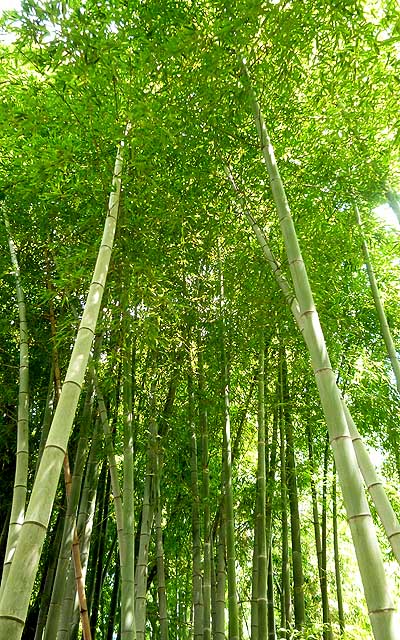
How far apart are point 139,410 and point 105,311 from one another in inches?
72.6

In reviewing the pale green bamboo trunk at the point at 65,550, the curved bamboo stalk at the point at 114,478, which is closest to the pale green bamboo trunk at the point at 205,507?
the curved bamboo stalk at the point at 114,478

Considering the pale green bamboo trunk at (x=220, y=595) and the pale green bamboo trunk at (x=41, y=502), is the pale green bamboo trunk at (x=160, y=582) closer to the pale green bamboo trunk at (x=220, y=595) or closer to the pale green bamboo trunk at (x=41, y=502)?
the pale green bamboo trunk at (x=220, y=595)

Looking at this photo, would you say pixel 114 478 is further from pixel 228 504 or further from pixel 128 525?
pixel 228 504

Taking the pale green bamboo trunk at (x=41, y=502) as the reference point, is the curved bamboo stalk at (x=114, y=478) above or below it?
above

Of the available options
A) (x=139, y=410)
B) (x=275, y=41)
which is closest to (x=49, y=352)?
(x=139, y=410)

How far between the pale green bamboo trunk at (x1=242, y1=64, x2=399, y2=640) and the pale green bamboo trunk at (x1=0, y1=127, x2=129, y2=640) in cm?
85

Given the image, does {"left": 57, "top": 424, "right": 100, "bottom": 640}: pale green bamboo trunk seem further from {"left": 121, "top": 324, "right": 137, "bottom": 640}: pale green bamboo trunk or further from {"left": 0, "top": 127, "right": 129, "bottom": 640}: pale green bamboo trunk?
{"left": 0, "top": 127, "right": 129, "bottom": 640}: pale green bamboo trunk

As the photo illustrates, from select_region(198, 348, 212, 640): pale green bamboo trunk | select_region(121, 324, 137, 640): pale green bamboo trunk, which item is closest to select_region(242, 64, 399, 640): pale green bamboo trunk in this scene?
select_region(121, 324, 137, 640): pale green bamboo trunk

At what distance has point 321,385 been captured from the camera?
6.85 feet

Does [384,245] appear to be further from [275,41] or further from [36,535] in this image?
[36,535]

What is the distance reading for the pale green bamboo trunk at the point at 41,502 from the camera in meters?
1.51

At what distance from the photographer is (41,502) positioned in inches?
66.1

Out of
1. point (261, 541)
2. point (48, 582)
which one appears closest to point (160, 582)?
point (48, 582)

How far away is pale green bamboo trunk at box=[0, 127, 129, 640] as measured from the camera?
4.94 ft
